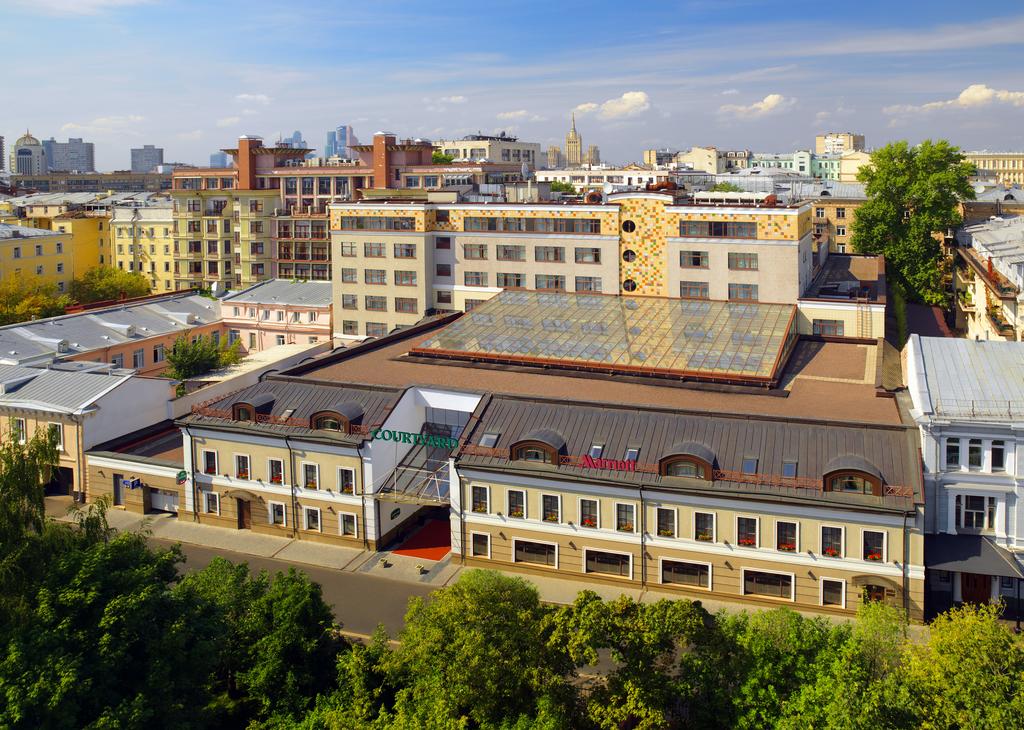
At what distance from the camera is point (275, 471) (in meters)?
51.8

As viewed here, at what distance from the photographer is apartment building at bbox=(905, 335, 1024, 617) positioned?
41.6 metres

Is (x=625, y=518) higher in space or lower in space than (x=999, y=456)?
lower

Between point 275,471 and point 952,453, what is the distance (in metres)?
35.1

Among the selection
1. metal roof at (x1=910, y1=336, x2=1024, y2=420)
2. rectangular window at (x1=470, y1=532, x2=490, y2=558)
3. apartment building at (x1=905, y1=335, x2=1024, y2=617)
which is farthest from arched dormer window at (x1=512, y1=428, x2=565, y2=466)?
metal roof at (x1=910, y1=336, x2=1024, y2=420)

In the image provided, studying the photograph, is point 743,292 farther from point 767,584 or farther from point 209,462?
point 209,462

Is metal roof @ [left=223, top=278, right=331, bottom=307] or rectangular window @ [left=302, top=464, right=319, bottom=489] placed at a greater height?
metal roof @ [left=223, top=278, right=331, bottom=307]

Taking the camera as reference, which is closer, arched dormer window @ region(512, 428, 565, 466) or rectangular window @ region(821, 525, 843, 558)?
rectangular window @ region(821, 525, 843, 558)

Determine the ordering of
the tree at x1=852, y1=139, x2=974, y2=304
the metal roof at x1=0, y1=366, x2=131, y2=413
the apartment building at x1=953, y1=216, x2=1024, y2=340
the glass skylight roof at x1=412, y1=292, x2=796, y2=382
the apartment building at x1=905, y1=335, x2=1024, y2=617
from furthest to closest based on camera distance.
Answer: the tree at x1=852, y1=139, x2=974, y2=304, the apartment building at x1=953, y1=216, x2=1024, y2=340, the glass skylight roof at x1=412, y1=292, x2=796, y2=382, the metal roof at x1=0, y1=366, x2=131, y2=413, the apartment building at x1=905, y1=335, x2=1024, y2=617

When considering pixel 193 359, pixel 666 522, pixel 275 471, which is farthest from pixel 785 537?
pixel 193 359

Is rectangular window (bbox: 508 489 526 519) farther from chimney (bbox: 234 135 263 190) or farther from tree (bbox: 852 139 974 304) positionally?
chimney (bbox: 234 135 263 190)

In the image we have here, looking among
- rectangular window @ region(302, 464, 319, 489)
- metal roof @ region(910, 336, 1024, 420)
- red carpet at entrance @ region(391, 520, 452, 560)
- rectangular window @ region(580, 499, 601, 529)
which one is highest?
metal roof @ region(910, 336, 1024, 420)

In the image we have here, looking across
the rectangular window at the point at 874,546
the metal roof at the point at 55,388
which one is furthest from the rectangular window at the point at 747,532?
the metal roof at the point at 55,388

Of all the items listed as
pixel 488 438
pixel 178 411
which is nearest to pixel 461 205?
pixel 178 411

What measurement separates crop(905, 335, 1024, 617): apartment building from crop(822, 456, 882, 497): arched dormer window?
142 inches
